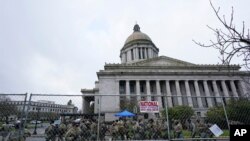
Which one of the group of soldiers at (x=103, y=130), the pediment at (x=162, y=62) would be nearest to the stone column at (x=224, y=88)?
the pediment at (x=162, y=62)

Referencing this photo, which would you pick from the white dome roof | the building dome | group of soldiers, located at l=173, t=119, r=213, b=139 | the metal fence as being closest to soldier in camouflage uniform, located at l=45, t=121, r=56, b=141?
the metal fence

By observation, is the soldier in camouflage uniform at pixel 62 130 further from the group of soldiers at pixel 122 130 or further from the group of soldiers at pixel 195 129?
the group of soldiers at pixel 195 129

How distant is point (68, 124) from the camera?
9172 millimetres

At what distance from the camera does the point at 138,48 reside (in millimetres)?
77375

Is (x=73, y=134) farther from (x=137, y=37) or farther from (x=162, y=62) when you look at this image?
(x=137, y=37)

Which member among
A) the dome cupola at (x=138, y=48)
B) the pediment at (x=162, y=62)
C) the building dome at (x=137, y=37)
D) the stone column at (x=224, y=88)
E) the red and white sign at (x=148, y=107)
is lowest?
the red and white sign at (x=148, y=107)

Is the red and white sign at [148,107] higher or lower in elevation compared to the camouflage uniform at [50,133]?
higher

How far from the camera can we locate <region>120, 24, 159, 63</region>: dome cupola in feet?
251

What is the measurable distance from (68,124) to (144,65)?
53880 mm

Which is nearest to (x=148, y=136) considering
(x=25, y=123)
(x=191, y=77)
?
(x=25, y=123)

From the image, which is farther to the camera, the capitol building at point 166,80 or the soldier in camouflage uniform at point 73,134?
the capitol building at point 166,80

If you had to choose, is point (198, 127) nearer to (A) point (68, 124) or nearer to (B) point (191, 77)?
(A) point (68, 124)

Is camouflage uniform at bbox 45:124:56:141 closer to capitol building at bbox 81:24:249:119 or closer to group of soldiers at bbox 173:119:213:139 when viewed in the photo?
group of soldiers at bbox 173:119:213:139

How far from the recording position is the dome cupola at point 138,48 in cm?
7656
